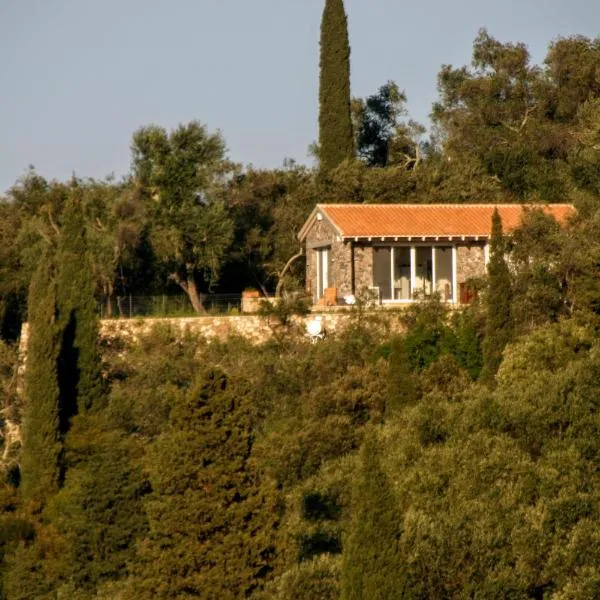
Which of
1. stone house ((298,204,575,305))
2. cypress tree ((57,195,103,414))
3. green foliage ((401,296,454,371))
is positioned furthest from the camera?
stone house ((298,204,575,305))

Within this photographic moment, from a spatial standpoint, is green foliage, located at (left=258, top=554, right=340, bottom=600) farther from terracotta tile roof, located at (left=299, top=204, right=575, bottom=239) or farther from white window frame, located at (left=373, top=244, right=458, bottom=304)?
white window frame, located at (left=373, top=244, right=458, bottom=304)

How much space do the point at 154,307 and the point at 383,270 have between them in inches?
258

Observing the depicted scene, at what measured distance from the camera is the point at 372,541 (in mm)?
18703

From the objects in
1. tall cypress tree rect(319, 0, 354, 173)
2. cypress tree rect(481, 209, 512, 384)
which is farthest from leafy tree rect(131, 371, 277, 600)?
tall cypress tree rect(319, 0, 354, 173)

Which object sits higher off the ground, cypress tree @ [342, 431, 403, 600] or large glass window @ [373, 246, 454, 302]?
large glass window @ [373, 246, 454, 302]

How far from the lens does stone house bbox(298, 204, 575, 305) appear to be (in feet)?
131

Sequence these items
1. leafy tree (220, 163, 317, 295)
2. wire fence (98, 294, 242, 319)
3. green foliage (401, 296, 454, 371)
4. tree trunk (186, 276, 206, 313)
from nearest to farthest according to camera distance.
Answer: green foliage (401, 296, 454, 371) < wire fence (98, 294, 242, 319) < tree trunk (186, 276, 206, 313) < leafy tree (220, 163, 317, 295)

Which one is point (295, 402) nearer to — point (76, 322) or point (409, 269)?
point (76, 322)

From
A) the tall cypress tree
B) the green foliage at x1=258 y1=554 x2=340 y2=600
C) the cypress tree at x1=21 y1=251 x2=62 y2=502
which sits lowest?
the green foliage at x1=258 y1=554 x2=340 y2=600

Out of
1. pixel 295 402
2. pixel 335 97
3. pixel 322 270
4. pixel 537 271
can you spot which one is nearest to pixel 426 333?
pixel 537 271

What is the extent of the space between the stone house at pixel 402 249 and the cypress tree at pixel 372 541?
20307 mm

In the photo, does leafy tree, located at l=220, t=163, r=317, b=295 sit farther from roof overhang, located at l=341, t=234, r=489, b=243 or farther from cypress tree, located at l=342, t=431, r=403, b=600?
cypress tree, located at l=342, t=431, r=403, b=600

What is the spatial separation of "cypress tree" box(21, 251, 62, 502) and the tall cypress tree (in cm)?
1670

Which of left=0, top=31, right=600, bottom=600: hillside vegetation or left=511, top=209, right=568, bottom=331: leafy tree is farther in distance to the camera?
left=511, top=209, right=568, bottom=331: leafy tree
